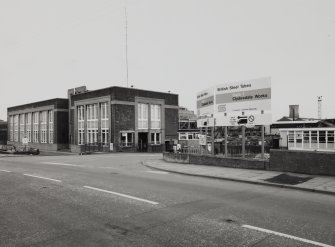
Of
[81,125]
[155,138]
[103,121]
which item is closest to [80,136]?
[81,125]

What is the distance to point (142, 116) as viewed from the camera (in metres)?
47.6

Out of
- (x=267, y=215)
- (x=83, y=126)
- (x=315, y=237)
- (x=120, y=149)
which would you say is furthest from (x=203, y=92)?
(x=83, y=126)

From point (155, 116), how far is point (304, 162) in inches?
1445

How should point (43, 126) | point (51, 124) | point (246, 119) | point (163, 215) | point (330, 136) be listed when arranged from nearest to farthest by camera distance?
point (163, 215) → point (246, 119) → point (330, 136) → point (51, 124) → point (43, 126)

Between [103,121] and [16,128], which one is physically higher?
[103,121]

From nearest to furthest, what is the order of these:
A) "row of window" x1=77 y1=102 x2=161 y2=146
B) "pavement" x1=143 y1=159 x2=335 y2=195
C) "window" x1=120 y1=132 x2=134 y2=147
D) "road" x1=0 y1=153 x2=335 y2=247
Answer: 1. "road" x1=0 y1=153 x2=335 y2=247
2. "pavement" x1=143 y1=159 x2=335 y2=195
3. "window" x1=120 y1=132 x2=134 y2=147
4. "row of window" x1=77 y1=102 x2=161 y2=146

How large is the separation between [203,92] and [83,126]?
34624 millimetres

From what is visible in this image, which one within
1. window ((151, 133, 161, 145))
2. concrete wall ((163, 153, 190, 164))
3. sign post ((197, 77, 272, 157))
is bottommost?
concrete wall ((163, 153, 190, 164))

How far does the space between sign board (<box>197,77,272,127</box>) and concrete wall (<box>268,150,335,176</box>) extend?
2.18 meters

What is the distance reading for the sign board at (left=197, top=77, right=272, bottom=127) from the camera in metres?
16.4

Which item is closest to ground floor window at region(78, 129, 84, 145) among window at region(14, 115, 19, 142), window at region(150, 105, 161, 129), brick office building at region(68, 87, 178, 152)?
brick office building at region(68, 87, 178, 152)

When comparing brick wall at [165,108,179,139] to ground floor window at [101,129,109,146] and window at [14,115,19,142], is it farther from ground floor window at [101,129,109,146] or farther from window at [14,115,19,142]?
window at [14,115,19,142]

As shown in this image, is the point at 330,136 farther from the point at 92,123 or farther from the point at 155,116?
the point at 92,123

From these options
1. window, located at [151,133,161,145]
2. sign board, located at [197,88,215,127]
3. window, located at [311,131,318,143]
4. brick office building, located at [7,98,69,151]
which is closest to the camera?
sign board, located at [197,88,215,127]
